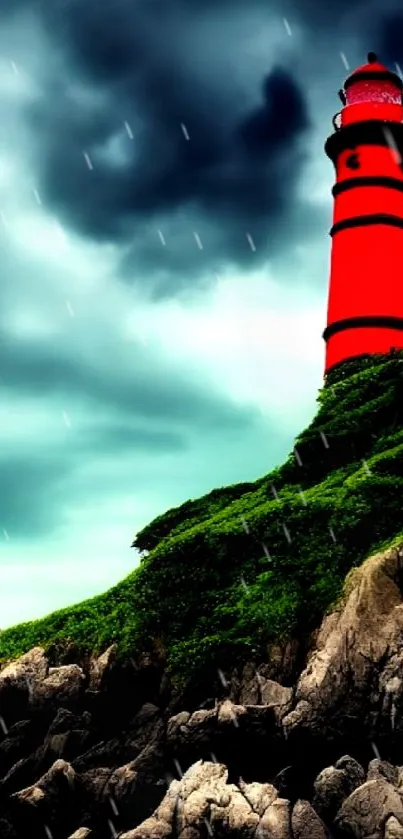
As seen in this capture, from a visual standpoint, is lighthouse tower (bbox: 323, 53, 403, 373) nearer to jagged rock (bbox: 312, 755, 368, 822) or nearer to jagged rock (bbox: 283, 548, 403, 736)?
jagged rock (bbox: 283, 548, 403, 736)

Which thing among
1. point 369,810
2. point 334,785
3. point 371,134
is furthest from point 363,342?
point 369,810

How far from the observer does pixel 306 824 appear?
12.8 meters

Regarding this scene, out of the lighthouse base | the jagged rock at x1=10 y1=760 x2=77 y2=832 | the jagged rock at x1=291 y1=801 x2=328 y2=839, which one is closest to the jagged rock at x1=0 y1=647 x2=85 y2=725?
the jagged rock at x1=10 y1=760 x2=77 y2=832

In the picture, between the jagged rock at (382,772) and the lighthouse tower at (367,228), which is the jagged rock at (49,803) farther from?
the lighthouse tower at (367,228)

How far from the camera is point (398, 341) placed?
26.5m

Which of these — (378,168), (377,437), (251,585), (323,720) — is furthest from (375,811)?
(378,168)

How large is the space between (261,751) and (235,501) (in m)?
9.10

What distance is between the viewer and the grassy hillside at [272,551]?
1744 centimetres

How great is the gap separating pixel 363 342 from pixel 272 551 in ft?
31.3

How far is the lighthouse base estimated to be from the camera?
26188mm

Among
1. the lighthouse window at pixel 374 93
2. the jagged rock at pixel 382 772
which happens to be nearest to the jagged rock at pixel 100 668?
the jagged rock at pixel 382 772

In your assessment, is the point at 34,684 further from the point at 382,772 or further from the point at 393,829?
the point at 393,829

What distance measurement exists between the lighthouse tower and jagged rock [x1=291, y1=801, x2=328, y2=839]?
15524mm

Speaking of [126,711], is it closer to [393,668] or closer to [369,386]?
[393,668]
